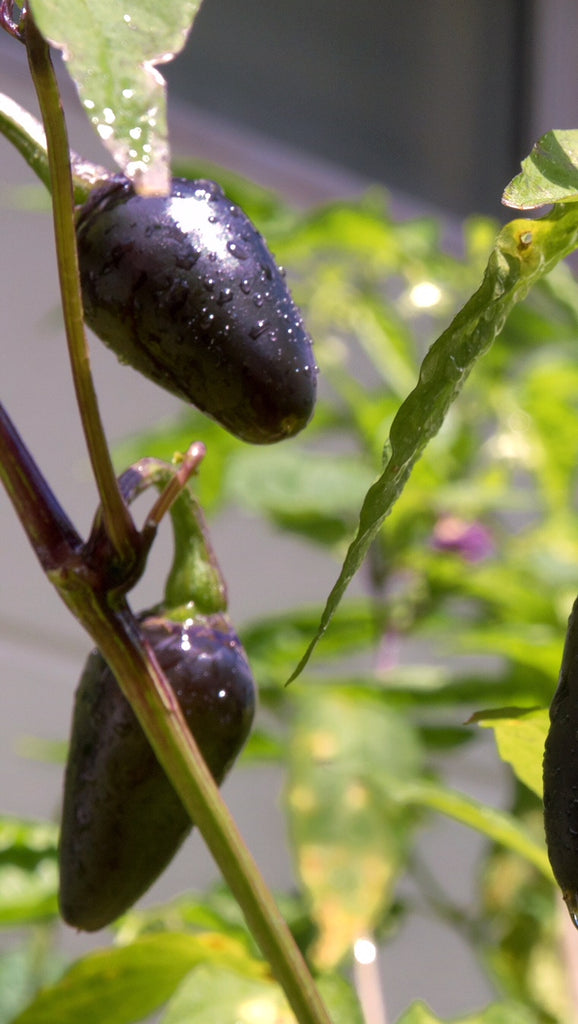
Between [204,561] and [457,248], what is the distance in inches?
54.1

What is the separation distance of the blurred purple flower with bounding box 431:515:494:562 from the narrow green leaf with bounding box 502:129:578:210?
0.63 metres

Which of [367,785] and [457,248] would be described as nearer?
[367,785]

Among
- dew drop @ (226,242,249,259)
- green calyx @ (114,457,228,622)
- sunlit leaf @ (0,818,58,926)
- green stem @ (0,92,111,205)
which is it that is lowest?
sunlit leaf @ (0,818,58,926)

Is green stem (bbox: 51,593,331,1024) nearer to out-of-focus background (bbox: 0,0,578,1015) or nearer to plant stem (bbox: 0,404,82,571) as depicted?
plant stem (bbox: 0,404,82,571)

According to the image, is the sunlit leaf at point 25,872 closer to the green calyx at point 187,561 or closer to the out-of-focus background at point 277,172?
the green calyx at point 187,561

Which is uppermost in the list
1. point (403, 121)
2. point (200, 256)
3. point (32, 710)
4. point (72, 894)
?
point (200, 256)

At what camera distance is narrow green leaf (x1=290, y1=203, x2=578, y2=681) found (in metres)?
0.18

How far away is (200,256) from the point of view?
22 cm

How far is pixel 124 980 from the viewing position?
0.38m

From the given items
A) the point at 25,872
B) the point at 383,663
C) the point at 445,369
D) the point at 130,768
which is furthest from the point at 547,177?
the point at 383,663

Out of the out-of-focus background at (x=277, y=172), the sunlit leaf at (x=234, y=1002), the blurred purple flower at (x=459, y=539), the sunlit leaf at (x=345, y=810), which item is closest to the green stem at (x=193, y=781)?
the sunlit leaf at (x=234, y=1002)

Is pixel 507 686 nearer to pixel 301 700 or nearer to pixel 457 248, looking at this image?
pixel 301 700

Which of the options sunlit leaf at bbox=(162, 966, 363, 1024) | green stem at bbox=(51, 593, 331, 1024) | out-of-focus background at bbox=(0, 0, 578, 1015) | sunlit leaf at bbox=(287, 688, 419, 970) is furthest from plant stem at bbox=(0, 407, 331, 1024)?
out-of-focus background at bbox=(0, 0, 578, 1015)

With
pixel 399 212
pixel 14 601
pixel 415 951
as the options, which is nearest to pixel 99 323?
pixel 14 601
